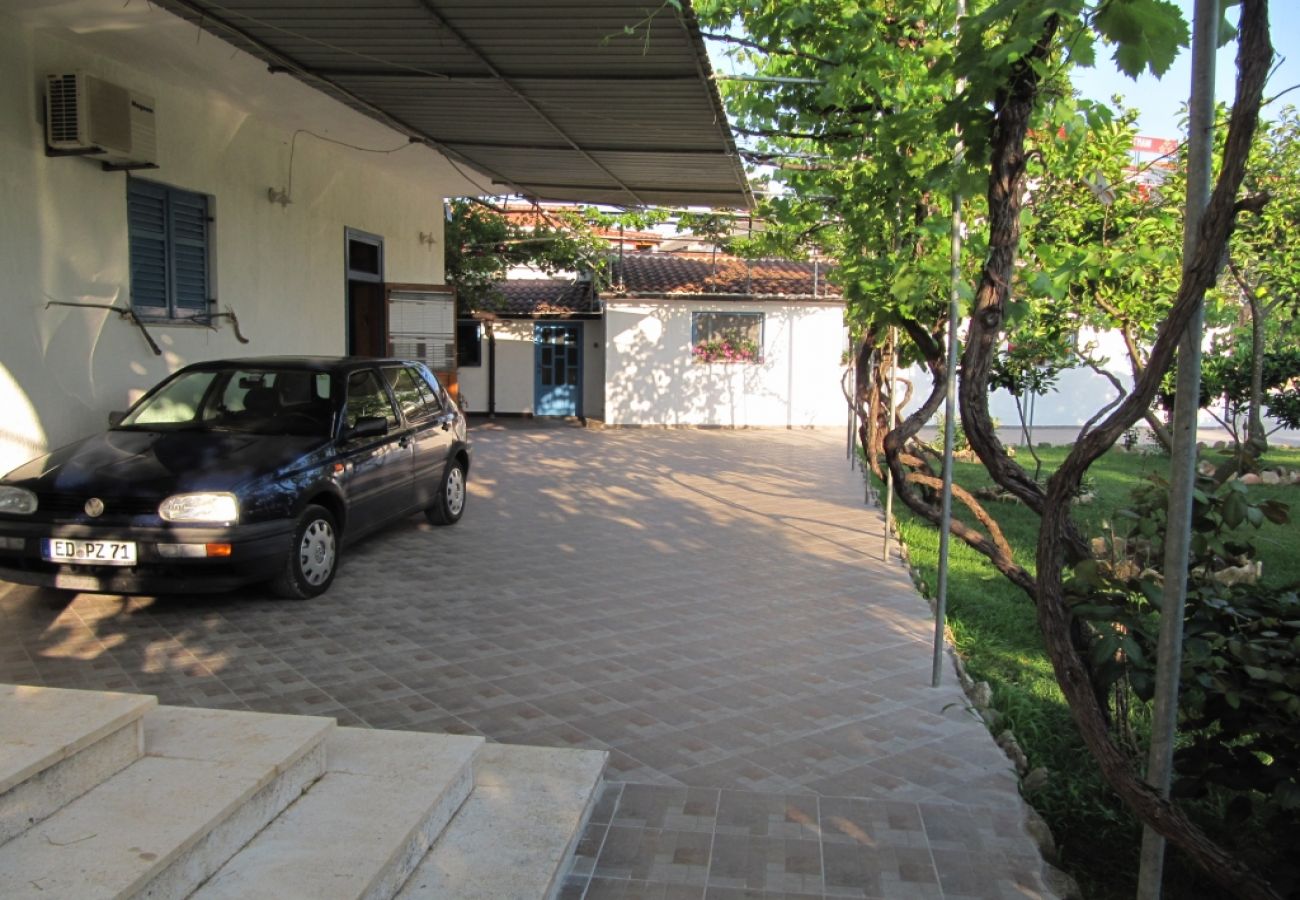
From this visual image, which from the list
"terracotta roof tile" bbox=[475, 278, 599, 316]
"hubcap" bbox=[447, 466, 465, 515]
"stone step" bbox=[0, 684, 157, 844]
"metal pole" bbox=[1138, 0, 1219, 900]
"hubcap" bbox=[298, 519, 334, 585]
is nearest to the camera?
"metal pole" bbox=[1138, 0, 1219, 900]

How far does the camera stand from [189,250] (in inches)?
353

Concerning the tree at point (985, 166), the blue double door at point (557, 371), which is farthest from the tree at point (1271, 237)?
the blue double door at point (557, 371)

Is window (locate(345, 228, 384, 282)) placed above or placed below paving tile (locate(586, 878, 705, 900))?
above

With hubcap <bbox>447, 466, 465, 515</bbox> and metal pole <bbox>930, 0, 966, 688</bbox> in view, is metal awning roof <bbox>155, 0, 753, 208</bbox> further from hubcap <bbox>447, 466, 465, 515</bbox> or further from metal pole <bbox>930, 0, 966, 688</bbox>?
hubcap <bbox>447, 466, 465, 515</bbox>

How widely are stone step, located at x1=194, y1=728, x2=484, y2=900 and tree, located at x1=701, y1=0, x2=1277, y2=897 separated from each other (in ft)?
6.68

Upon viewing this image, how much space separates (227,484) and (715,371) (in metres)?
15.4

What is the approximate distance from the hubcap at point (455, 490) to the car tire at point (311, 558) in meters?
2.31

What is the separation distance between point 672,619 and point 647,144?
17.4 ft

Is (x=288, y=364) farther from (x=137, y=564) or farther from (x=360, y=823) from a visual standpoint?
(x=360, y=823)

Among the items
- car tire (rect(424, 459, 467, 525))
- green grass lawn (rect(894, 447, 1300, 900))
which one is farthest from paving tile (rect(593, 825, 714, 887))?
car tire (rect(424, 459, 467, 525))

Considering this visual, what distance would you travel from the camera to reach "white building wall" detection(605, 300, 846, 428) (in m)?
20.5

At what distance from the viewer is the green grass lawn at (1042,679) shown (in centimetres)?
353

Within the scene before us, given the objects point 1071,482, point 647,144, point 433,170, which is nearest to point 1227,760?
point 1071,482

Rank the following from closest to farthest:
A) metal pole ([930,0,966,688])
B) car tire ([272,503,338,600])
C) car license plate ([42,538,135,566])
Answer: metal pole ([930,0,966,688]), car license plate ([42,538,135,566]), car tire ([272,503,338,600])
